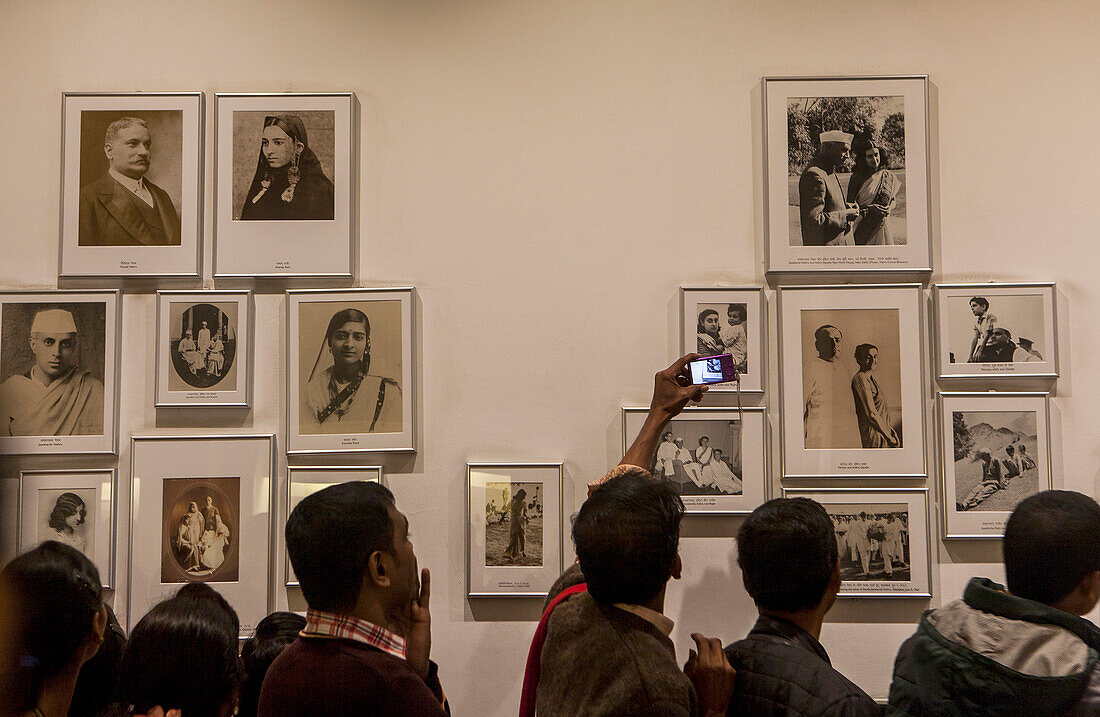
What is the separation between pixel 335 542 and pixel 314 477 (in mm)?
1459

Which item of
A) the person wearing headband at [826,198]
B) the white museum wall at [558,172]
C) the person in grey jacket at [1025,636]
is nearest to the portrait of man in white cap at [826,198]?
the person wearing headband at [826,198]

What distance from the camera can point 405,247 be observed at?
3.48 meters

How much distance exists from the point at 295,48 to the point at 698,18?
163cm

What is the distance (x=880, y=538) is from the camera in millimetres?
3336

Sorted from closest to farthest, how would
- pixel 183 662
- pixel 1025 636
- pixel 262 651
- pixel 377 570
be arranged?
pixel 1025 636
pixel 377 570
pixel 183 662
pixel 262 651

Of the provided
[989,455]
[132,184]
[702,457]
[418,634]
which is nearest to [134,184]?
[132,184]

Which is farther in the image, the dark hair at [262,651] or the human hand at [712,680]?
the dark hair at [262,651]

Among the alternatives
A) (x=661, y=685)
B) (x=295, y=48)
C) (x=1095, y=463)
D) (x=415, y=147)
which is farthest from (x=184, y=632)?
(x=1095, y=463)

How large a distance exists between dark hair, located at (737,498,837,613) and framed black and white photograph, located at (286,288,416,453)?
4.91 feet

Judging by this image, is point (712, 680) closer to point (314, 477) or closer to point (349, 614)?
point (349, 614)

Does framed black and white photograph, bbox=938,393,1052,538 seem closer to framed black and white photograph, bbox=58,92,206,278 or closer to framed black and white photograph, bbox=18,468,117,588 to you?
framed black and white photograph, bbox=58,92,206,278

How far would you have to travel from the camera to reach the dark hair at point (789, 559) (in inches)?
89.6

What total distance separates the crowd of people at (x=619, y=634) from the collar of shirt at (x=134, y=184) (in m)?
1.77

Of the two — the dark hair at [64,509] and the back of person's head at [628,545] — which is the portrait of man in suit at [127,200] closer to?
the dark hair at [64,509]
